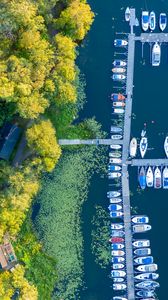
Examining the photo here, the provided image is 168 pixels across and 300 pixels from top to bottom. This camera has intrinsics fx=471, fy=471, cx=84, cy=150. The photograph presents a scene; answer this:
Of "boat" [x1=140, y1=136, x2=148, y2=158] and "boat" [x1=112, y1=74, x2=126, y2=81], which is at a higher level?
"boat" [x1=112, y1=74, x2=126, y2=81]

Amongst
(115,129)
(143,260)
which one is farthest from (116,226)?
(115,129)

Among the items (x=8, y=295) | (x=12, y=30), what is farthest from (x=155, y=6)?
(x=8, y=295)

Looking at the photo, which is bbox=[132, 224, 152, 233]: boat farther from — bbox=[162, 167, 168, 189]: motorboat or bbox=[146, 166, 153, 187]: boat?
bbox=[162, 167, 168, 189]: motorboat

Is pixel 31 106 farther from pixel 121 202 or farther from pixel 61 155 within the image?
pixel 121 202

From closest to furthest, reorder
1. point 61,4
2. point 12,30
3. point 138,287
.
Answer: point 12,30 → point 61,4 → point 138,287

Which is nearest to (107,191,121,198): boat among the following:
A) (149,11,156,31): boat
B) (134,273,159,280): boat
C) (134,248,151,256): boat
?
(134,248,151,256): boat

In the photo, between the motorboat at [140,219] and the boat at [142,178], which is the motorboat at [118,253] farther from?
the boat at [142,178]

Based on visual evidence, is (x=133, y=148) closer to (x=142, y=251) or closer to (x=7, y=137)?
(x=142, y=251)

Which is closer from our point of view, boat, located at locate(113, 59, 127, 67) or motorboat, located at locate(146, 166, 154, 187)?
boat, located at locate(113, 59, 127, 67)
